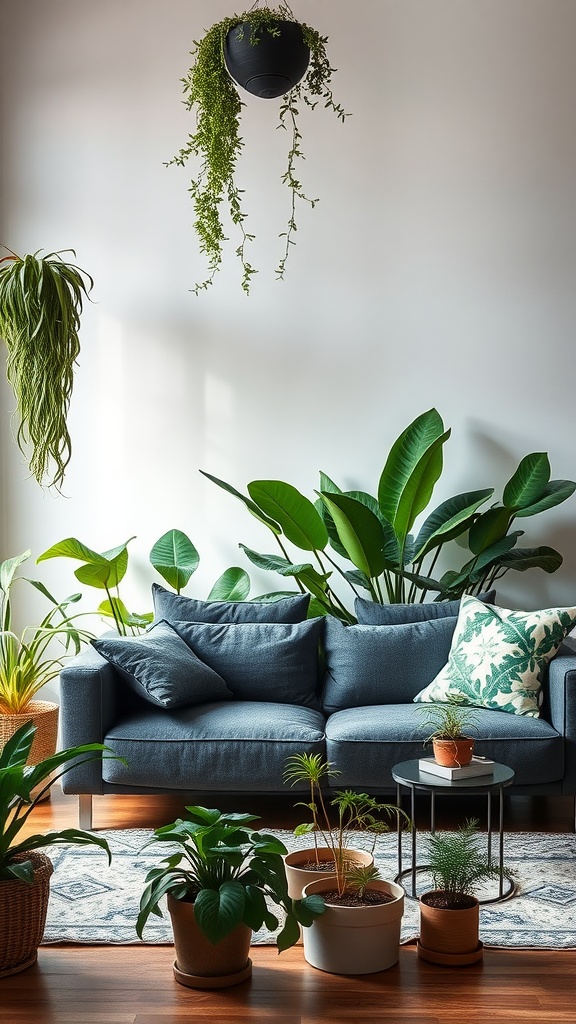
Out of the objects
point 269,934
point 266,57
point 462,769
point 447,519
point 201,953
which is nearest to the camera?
point 201,953

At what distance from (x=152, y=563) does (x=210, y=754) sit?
47.2 inches

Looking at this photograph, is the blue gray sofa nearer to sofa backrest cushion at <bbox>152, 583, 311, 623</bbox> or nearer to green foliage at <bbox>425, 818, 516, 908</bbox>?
sofa backrest cushion at <bbox>152, 583, 311, 623</bbox>

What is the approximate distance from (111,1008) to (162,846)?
1.07m

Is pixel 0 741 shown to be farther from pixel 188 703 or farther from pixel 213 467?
pixel 213 467

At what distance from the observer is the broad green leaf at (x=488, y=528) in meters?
4.27

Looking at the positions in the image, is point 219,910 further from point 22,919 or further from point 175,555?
point 175,555

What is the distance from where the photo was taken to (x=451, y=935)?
2.59m

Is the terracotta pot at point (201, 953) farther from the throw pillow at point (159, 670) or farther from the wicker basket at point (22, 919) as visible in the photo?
the throw pillow at point (159, 670)

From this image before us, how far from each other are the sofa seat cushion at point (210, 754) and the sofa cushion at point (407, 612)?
72 centimetres

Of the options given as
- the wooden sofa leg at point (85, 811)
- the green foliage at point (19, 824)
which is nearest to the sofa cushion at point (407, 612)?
the wooden sofa leg at point (85, 811)

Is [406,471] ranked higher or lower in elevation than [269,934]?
higher

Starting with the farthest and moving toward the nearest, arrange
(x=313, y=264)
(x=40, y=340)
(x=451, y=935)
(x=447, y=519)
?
(x=313, y=264), (x=447, y=519), (x=40, y=340), (x=451, y=935)

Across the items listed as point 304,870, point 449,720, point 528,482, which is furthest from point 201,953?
point 528,482

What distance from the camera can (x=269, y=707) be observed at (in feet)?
12.5
